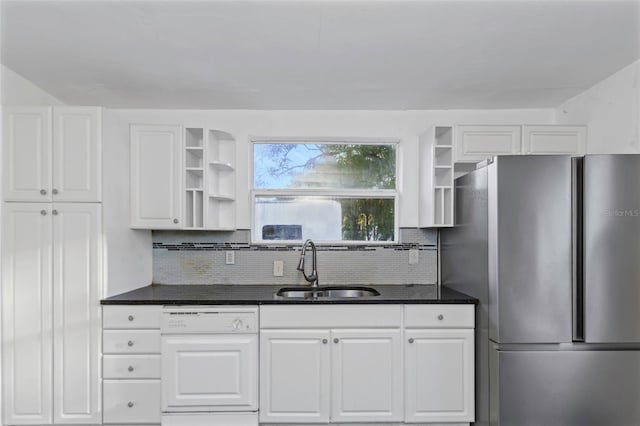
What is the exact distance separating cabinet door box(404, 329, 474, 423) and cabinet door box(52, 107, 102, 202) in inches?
87.1

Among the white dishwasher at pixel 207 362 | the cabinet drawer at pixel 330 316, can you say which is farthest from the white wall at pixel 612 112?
the white dishwasher at pixel 207 362

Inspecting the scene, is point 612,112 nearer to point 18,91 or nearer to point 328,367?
point 328,367

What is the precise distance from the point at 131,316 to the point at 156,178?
37.3 inches

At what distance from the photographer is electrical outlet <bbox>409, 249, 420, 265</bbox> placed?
10.3 feet

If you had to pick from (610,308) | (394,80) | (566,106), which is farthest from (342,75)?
(610,308)

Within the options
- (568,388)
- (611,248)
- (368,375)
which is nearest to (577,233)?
(611,248)

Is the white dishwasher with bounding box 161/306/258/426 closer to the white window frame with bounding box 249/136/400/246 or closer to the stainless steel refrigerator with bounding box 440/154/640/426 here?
the white window frame with bounding box 249/136/400/246

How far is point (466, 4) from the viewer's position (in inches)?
67.0

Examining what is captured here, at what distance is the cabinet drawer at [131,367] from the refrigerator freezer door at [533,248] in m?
2.08

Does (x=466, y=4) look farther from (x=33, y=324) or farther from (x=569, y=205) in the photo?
(x=33, y=324)

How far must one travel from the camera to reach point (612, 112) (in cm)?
248

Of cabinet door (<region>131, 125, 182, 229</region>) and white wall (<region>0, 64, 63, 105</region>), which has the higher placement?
white wall (<region>0, 64, 63, 105</region>)

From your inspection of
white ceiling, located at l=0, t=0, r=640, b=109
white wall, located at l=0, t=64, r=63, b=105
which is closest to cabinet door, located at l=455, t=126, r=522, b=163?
white ceiling, located at l=0, t=0, r=640, b=109

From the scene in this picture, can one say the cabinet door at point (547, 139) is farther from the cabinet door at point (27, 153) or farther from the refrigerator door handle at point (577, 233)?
the cabinet door at point (27, 153)
